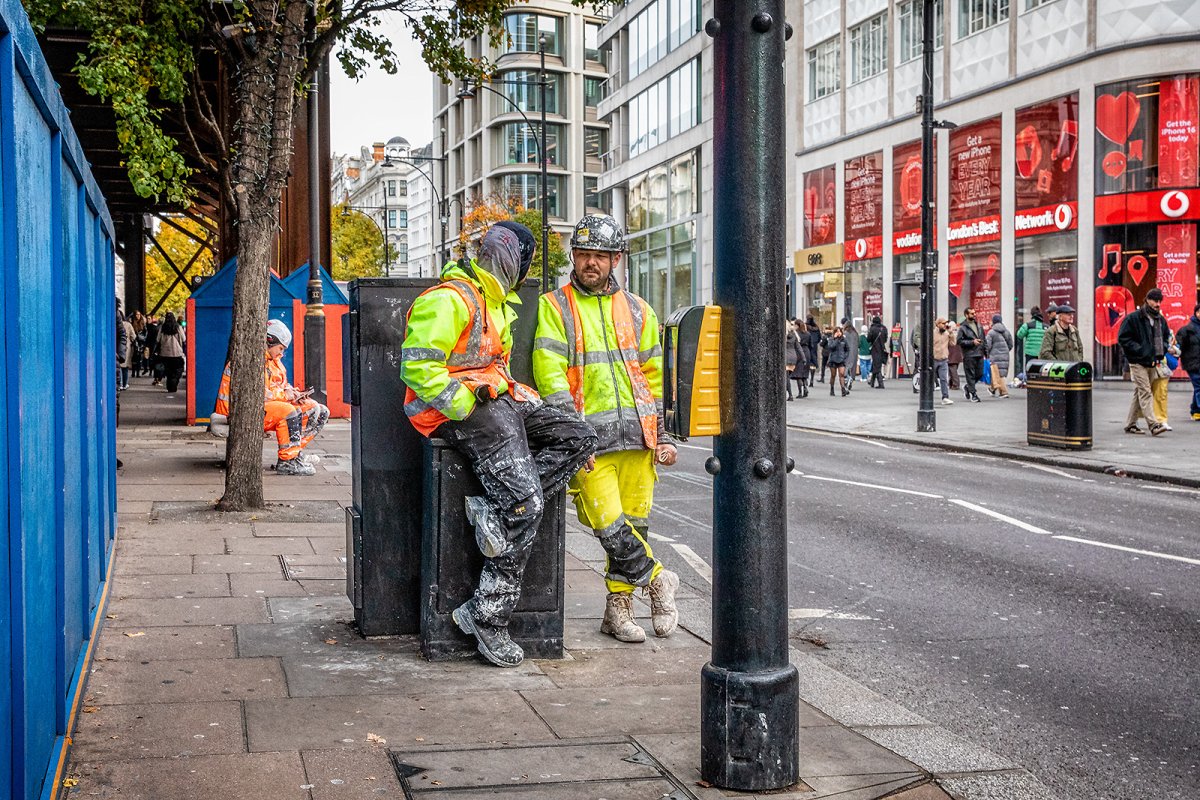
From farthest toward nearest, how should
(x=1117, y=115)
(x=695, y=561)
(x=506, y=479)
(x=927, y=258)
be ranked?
(x=1117, y=115) → (x=927, y=258) → (x=695, y=561) → (x=506, y=479)

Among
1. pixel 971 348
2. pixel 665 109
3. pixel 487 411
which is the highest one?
pixel 665 109

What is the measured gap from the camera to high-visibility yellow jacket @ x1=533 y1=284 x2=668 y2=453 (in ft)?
19.4

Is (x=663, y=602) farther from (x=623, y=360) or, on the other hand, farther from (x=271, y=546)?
(x=271, y=546)

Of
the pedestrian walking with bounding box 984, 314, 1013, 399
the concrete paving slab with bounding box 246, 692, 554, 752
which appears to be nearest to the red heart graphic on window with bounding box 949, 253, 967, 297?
the pedestrian walking with bounding box 984, 314, 1013, 399

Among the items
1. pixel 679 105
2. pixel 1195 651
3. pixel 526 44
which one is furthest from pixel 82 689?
pixel 526 44

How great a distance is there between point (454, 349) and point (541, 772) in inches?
75.8

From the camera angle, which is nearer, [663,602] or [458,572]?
[458,572]

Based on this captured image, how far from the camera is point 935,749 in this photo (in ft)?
14.9

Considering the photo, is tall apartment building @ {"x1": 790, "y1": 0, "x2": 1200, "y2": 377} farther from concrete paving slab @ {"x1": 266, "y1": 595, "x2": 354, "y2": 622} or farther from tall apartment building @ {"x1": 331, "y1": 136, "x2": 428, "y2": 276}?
tall apartment building @ {"x1": 331, "y1": 136, "x2": 428, "y2": 276}

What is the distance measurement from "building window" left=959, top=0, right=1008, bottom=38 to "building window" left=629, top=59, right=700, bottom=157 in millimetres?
14891

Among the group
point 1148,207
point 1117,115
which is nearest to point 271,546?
point 1148,207

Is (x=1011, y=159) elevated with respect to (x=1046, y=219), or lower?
elevated

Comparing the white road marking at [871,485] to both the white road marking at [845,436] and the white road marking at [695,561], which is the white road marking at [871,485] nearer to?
the white road marking at [695,561]

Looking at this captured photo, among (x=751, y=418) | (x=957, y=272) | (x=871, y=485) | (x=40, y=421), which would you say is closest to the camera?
(x=40, y=421)
